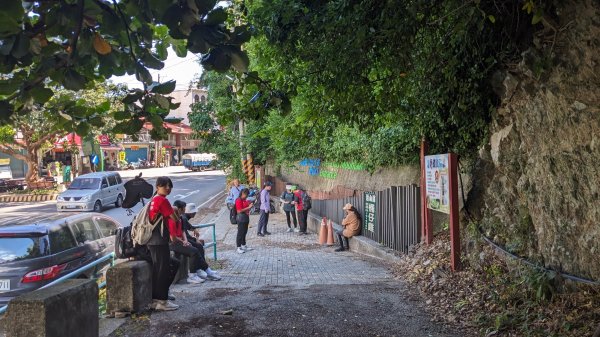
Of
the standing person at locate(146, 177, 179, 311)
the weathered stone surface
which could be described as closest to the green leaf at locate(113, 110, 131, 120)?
the standing person at locate(146, 177, 179, 311)

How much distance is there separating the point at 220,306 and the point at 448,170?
3774 mm

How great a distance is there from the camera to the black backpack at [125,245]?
641 cm

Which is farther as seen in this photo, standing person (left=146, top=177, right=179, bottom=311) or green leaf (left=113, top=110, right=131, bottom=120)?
standing person (left=146, top=177, right=179, bottom=311)

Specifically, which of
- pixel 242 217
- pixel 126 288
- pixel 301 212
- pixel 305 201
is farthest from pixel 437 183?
pixel 301 212

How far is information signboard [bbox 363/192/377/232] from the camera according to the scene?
11.9m

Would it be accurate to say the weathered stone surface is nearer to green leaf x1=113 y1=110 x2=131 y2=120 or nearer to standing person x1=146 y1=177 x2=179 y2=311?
standing person x1=146 y1=177 x2=179 y2=311

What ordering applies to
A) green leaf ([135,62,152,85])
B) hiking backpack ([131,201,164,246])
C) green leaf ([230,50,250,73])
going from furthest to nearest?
hiking backpack ([131,201,164,246]) < green leaf ([135,62,152,85]) < green leaf ([230,50,250,73])

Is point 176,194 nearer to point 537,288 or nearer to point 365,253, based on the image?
point 365,253

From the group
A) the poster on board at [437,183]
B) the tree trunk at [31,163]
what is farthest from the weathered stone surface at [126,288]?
the tree trunk at [31,163]

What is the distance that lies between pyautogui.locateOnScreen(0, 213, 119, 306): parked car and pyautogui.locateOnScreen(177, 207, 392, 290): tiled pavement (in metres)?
2.22

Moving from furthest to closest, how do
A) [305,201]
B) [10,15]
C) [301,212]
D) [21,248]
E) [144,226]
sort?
[301,212] → [305,201] → [21,248] → [144,226] → [10,15]

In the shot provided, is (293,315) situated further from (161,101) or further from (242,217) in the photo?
(242,217)

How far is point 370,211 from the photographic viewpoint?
40.1ft

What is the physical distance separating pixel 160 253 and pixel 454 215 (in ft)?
13.5
